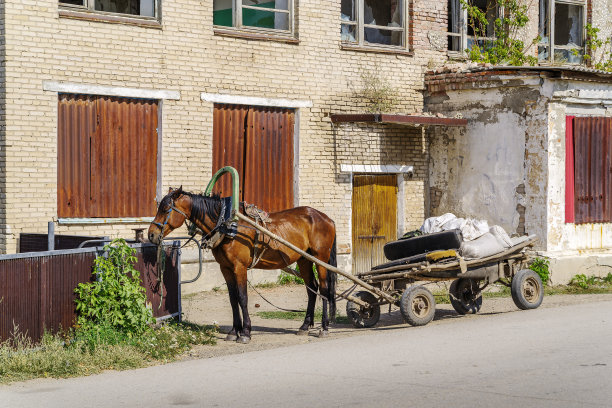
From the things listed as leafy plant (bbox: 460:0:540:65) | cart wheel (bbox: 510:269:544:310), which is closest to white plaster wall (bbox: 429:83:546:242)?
leafy plant (bbox: 460:0:540:65)

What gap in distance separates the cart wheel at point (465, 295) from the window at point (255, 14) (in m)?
6.95

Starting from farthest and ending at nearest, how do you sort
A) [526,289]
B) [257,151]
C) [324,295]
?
[257,151], [526,289], [324,295]

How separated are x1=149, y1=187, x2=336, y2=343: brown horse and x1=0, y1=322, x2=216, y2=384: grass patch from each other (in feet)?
2.84

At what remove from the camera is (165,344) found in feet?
34.7

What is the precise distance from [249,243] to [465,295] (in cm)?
400

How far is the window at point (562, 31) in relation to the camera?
2262 cm

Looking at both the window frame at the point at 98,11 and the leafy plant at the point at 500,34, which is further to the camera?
the leafy plant at the point at 500,34

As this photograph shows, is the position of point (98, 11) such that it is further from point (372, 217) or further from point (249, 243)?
point (372, 217)

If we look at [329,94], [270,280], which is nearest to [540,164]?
[329,94]

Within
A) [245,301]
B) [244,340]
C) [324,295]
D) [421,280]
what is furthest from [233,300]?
[421,280]

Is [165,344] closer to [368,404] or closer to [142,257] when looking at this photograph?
[142,257]

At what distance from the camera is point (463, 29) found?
20.8 metres

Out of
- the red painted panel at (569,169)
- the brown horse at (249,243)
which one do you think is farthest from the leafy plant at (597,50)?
the brown horse at (249,243)

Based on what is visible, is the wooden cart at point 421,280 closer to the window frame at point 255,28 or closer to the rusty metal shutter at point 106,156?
the rusty metal shutter at point 106,156
